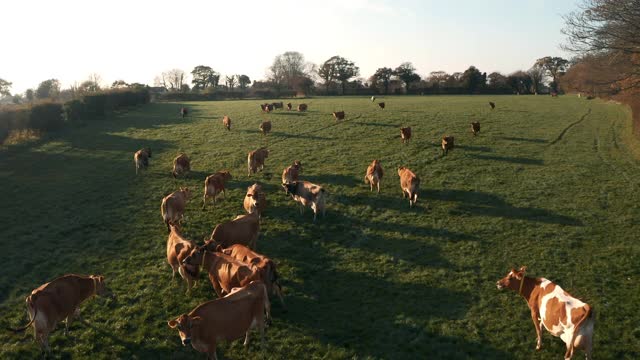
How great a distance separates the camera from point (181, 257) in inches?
456

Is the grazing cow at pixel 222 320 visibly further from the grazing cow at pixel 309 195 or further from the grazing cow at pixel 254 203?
the grazing cow at pixel 309 195

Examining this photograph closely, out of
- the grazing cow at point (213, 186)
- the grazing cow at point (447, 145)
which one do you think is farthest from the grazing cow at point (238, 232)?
the grazing cow at point (447, 145)

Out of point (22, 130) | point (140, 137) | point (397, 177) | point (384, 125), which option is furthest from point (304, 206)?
point (22, 130)

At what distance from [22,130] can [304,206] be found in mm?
28693

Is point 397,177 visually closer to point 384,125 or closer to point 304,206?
point 304,206

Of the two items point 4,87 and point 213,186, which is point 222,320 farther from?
point 4,87

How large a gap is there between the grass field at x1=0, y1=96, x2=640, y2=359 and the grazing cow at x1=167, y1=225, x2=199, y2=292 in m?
0.41

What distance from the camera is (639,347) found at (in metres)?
8.79

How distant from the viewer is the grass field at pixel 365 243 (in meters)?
9.45

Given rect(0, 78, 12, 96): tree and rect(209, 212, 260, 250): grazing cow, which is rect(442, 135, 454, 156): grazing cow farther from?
rect(0, 78, 12, 96): tree

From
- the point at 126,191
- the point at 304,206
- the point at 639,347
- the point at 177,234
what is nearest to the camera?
the point at 639,347

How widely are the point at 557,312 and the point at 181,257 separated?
29.2 ft

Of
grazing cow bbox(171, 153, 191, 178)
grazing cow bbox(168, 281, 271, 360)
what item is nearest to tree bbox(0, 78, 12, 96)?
grazing cow bbox(171, 153, 191, 178)

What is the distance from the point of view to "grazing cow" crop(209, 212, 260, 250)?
42.1 ft
